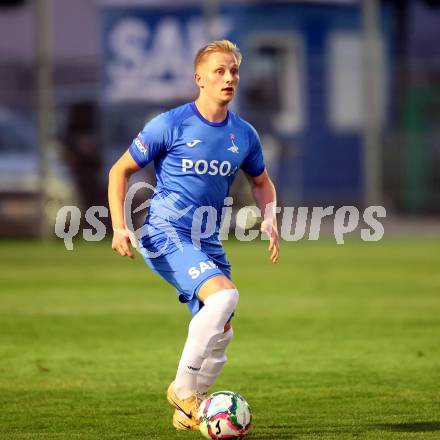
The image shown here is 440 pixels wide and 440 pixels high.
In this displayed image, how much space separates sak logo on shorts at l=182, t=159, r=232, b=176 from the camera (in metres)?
7.38

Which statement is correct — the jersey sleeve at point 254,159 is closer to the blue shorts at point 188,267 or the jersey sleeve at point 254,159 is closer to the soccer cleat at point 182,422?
the blue shorts at point 188,267

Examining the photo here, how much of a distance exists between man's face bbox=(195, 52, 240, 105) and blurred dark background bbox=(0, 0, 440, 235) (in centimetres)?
1540

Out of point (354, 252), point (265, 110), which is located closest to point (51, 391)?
point (354, 252)

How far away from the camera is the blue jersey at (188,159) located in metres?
7.38

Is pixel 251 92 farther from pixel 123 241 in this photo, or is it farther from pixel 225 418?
pixel 225 418

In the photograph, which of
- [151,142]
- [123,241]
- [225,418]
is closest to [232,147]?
[151,142]

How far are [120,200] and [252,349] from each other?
3.62m

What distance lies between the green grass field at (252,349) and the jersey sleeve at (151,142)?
1.46 meters

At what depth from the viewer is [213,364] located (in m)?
7.40

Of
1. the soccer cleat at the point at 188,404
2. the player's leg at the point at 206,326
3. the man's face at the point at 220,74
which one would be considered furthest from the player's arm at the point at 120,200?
the soccer cleat at the point at 188,404

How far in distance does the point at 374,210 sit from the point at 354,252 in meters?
3.83

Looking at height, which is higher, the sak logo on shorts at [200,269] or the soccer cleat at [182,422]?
the sak logo on shorts at [200,269]

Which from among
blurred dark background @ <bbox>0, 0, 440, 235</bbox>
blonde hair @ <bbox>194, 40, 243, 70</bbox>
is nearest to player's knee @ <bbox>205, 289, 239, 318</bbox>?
blonde hair @ <bbox>194, 40, 243, 70</bbox>

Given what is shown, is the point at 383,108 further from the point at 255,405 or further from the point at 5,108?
the point at 255,405
